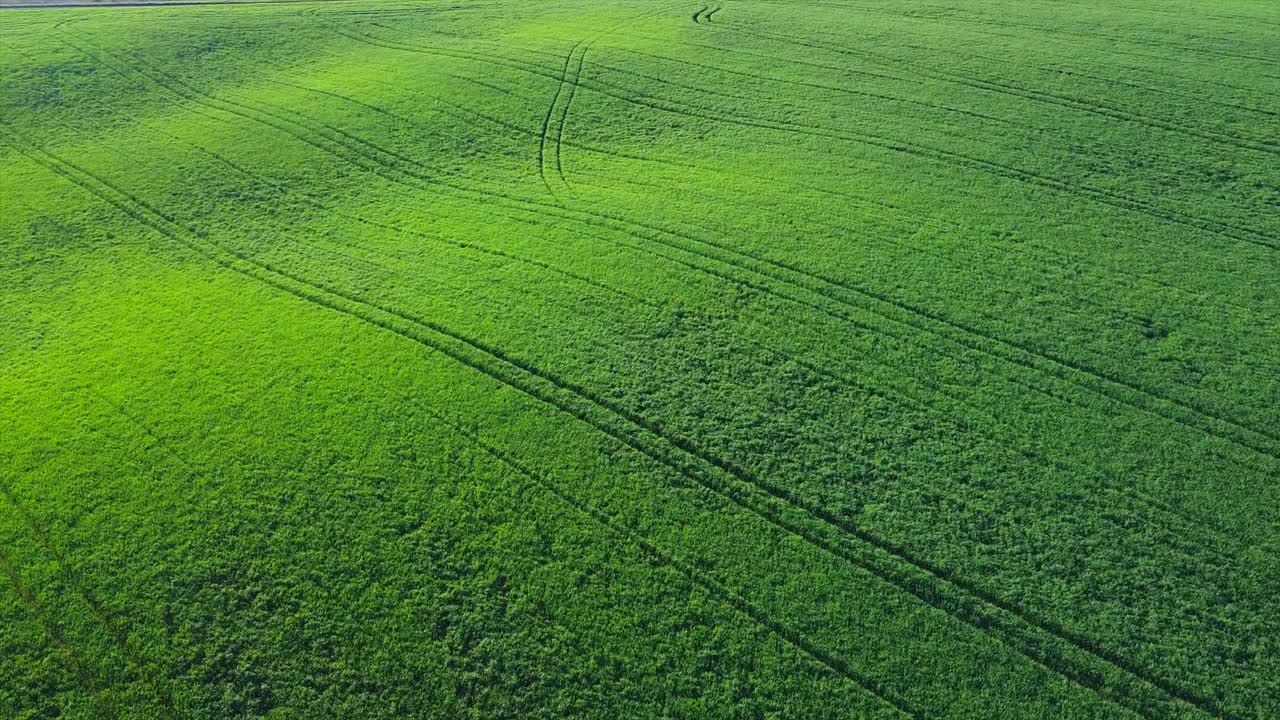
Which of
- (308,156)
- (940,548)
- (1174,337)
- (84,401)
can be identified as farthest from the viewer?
(308,156)

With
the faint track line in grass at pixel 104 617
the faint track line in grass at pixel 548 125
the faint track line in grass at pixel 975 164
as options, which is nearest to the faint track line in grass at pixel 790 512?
the faint track line in grass at pixel 104 617

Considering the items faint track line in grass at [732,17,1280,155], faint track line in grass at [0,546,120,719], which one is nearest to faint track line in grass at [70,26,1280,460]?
faint track line in grass at [0,546,120,719]

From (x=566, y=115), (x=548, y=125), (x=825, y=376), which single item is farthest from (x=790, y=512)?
(x=566, y=115)

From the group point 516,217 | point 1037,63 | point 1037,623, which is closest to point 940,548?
point 1037,623

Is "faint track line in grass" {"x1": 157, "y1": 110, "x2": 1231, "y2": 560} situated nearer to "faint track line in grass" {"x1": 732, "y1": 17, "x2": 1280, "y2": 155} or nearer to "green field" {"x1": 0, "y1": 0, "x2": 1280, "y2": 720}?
"green field" {"x1": 0, "y1": 0, "x2": 1280, "y2": 720}

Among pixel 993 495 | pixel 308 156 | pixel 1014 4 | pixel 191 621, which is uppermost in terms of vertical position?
pixel 1014 4

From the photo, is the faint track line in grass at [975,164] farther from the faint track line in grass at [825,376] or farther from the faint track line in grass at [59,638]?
the faint track line in grass at [59,638]

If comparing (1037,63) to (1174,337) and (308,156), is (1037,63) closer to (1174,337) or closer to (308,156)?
(1174,337)
